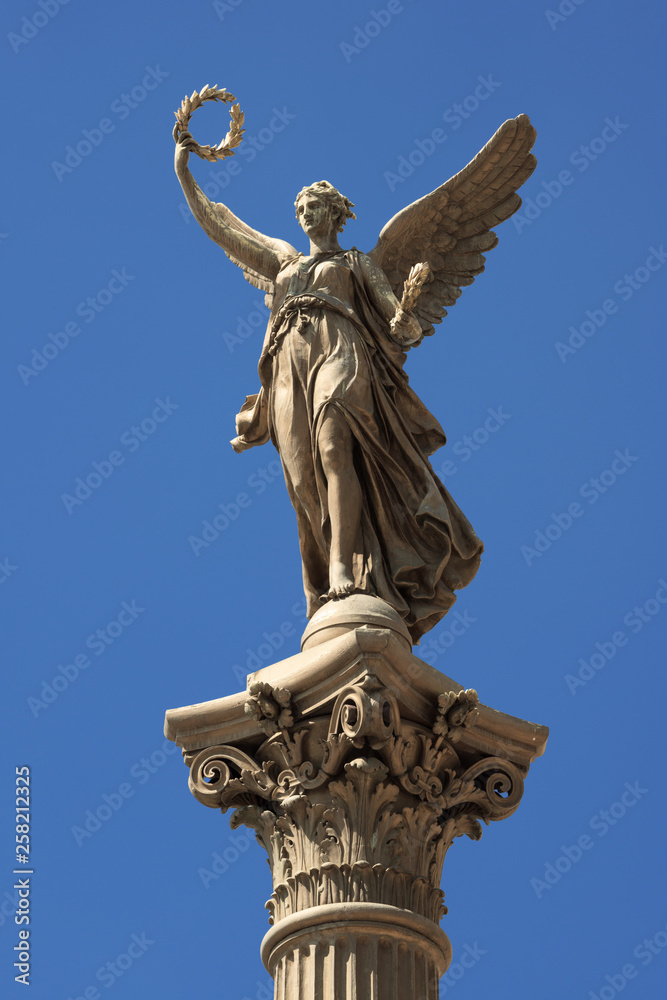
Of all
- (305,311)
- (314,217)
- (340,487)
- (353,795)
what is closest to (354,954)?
(353,795)

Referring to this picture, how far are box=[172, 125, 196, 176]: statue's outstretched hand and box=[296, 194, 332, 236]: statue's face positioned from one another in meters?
1.57

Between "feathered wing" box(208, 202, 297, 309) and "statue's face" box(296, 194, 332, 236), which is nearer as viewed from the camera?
"statue's face" box(296, 194, 332, 236)

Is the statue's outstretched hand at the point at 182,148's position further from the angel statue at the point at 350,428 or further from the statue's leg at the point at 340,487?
the statue's leg at the point at 340,487

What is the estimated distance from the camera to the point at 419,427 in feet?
50.5

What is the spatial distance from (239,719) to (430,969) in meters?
2.48

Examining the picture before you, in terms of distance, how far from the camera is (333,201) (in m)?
16.0

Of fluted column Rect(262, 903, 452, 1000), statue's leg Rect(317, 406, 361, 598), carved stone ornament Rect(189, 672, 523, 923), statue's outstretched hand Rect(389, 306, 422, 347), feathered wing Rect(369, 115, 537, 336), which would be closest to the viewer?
fluted column Rect(262, 903, 452, 1000)

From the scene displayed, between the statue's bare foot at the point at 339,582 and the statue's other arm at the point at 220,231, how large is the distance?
3.65m

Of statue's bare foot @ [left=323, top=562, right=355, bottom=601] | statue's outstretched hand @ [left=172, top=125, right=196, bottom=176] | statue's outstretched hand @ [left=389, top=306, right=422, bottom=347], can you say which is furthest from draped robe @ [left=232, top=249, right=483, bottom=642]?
statue's outstretched hand @ [left=172, top=125, right=196, bottom=176]

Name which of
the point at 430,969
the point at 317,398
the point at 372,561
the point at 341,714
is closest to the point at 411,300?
the point at 317,398

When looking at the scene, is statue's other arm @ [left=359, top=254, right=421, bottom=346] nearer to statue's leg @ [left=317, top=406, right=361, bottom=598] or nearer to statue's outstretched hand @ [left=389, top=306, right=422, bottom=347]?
statue's outstretched hand @ [left=389, top=306, right=422, bottom=347]

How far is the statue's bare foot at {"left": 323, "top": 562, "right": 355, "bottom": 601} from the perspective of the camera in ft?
45.8

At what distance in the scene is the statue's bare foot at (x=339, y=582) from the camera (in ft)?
45.8

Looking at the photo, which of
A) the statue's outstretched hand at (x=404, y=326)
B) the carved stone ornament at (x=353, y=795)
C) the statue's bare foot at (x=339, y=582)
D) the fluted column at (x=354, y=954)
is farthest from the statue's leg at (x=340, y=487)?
the fluted column at (x=354, y=954)
